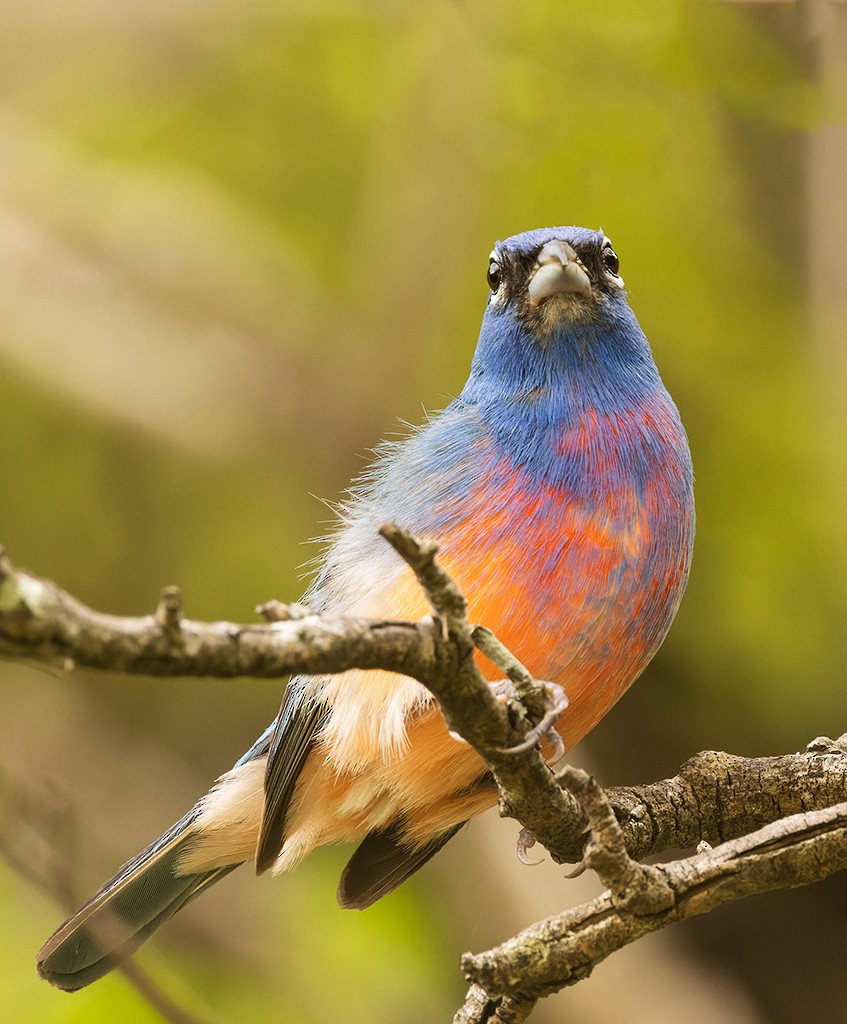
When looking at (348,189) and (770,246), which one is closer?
(770,246)

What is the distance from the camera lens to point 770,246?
6602mm

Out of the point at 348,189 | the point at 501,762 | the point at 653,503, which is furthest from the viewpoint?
the point at 348,189

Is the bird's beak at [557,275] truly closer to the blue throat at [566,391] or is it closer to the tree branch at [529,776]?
the blue throat at [566,391]

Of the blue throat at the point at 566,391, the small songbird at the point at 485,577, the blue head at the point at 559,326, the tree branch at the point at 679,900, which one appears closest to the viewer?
the tree branch at the point at 679,900

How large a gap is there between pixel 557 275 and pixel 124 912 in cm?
278

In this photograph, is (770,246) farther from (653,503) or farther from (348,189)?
(653,503)

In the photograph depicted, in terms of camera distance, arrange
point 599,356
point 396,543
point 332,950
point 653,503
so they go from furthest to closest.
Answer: point 332,950, point 599,356, point 653,503, point 396,543

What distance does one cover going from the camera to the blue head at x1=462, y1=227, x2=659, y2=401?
4371 millimetres

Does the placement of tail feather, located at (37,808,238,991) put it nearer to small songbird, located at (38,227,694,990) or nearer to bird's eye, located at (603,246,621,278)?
small songbird, located at (38,227,694,990)

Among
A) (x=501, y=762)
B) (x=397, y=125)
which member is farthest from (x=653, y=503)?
(x=397, y=125)

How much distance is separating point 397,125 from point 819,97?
2.17 meters

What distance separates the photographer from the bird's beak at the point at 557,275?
14.4 feet

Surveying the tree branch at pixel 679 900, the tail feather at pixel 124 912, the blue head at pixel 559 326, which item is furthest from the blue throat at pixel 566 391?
the tail feather at pixel 124 912

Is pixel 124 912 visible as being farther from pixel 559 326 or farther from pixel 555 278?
pixel 555 278
